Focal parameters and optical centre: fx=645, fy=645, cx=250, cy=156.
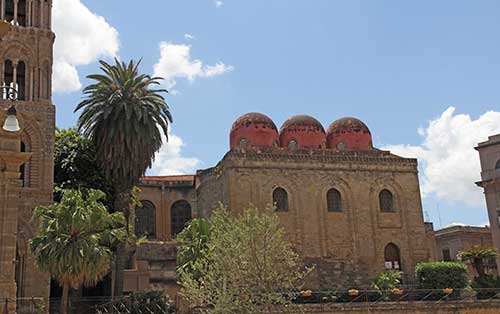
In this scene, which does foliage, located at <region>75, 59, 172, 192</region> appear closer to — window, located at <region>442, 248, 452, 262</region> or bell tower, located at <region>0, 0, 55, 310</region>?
bell tower, located at <region>0, 0, 55, 310</region>

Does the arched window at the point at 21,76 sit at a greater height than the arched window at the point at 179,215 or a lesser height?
greater

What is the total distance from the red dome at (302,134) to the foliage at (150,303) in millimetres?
15159

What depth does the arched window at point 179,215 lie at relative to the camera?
4434 centimetres

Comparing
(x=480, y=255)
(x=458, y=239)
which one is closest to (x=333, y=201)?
(x=480, y=255)

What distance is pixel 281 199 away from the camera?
126ft

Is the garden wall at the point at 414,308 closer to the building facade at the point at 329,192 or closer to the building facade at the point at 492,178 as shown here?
the building facade at the point at 329,192

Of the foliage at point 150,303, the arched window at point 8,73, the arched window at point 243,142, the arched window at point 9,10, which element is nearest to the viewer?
the foliage at point 150,303

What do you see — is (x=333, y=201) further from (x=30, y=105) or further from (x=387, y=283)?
(x=30, y=105)

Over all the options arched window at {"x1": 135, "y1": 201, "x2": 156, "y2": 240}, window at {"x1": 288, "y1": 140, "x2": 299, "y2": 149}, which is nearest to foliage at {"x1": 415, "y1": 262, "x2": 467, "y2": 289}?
window at {"x1": 288, "y1": 140, "x2": 299, "y2": 149}

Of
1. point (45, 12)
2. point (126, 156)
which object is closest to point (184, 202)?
point (126, 156)

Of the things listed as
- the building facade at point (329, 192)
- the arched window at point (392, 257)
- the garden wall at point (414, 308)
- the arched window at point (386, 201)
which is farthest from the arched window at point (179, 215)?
the garden wall at point (414, 308)

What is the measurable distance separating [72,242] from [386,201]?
72.4 feet

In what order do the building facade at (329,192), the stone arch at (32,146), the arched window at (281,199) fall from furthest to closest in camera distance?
1. the arched window at (281,199)
2. the building facade at (329,192)
3. the stone arch at (32,146)

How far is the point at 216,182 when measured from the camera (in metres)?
39.2
